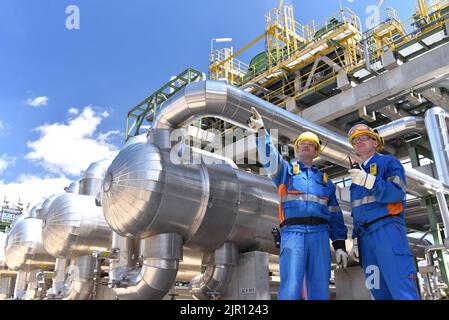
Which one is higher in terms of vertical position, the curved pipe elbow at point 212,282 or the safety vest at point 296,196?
the safety vest at point 296,196

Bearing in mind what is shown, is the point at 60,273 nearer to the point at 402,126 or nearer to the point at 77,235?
the point at 77,235

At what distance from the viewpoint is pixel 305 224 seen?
10.6ft

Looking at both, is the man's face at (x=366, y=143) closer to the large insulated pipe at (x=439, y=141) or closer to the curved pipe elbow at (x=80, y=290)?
the curved pipe elbow at (x=80, y=290)

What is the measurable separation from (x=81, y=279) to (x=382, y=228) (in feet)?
20.4

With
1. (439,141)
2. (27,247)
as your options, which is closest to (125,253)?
(27,247)

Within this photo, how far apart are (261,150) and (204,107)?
2104mm

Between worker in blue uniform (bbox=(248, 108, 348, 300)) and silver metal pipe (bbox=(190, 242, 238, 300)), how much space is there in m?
2.35

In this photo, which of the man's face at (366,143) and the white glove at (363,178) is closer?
the white glove at (363,178)

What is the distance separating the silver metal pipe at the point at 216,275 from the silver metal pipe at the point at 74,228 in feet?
8.92

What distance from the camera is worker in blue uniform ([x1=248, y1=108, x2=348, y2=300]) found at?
121 inches

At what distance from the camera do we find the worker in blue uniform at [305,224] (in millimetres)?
3082

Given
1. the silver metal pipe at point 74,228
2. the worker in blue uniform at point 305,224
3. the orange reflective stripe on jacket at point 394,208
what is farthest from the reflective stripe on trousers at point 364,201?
the silver metal pipe at point 74,228

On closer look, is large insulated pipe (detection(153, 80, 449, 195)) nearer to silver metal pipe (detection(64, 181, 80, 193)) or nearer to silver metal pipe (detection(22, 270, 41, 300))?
silver metal pipe (detection(64, 181, 80, 193))
